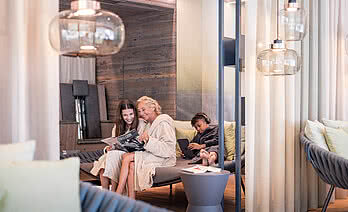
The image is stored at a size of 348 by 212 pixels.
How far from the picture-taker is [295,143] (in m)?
5.50

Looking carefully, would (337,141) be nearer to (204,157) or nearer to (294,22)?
(204,157)

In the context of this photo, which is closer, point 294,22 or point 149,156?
point 294,22

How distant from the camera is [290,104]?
5336mm

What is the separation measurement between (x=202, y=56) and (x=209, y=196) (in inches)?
166

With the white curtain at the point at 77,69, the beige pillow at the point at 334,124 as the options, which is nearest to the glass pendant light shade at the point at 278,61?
the beige pillow at the point at 334,124

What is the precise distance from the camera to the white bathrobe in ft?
18.5

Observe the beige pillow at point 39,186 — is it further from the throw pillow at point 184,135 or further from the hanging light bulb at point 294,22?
the throw pillow at point 184,135

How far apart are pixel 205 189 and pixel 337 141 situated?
1.54 meters

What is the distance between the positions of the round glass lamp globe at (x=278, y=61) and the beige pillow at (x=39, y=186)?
2.50m

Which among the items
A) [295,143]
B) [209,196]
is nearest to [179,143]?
[295,143]

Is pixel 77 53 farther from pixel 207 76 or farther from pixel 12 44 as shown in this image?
pixel 207 76

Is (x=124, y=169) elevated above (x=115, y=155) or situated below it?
below

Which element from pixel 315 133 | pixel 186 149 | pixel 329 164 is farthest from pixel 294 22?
pixel 186 149

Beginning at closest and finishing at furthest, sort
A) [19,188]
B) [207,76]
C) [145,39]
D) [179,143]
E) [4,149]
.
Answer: [19,188] < [4,149] < [179,143] < [207,76] < [145,39]
